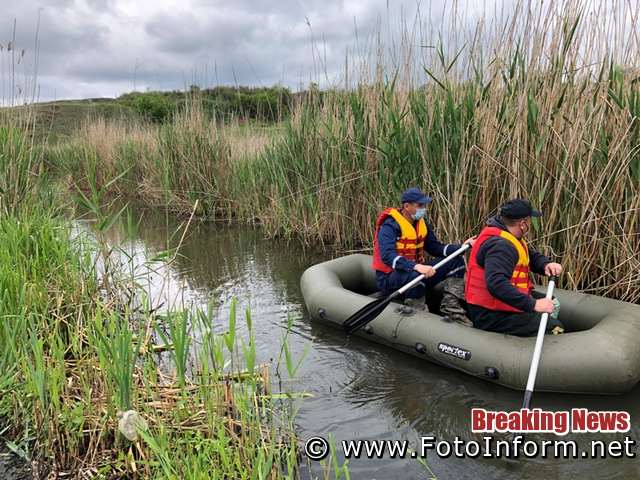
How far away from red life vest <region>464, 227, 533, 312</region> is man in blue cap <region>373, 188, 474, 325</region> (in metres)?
0.42

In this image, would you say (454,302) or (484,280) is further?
(454,302)

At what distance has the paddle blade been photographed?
12.2 feet

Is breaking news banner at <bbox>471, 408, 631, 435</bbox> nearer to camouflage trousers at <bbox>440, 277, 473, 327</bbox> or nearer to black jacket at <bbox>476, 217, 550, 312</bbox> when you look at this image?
black jacket at <bbox>476, 217, 550, 312</bbox>

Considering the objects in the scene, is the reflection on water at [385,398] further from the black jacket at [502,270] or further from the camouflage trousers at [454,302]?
the black jacket at [502,270]

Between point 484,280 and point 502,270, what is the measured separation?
0.23 m

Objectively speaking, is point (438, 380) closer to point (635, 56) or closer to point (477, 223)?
point (477, 223)

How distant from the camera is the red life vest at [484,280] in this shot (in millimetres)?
3275

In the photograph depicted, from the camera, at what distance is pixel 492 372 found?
125 inches

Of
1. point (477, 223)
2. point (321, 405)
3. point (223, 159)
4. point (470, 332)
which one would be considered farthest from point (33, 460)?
point (223, 159)

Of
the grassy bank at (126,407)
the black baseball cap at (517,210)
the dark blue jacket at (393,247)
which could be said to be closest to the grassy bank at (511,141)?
the dark blue jacket at (393,247)

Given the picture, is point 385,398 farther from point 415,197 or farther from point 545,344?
point 415,197

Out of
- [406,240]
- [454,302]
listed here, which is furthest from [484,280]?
[406,240]

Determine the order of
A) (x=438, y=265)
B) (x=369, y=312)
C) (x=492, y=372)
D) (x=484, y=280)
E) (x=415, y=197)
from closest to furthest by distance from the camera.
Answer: (x=492, y=372), (x=484, y=280), (x=369, y=312), (x=438, y=265), (x=415, y=197)

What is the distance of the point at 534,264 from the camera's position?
3.60 meters
